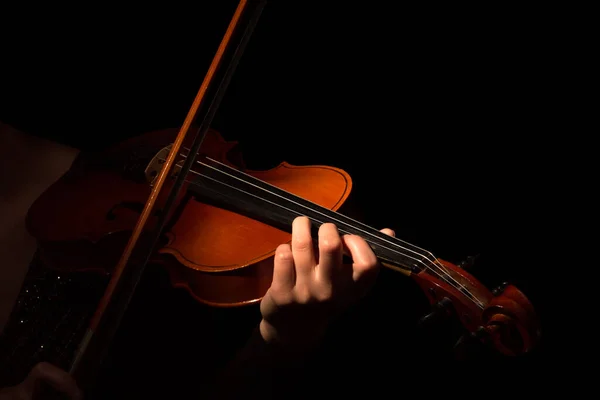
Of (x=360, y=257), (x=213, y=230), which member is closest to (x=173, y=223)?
(x=213, y=230)

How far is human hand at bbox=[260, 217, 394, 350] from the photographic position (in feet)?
2.29

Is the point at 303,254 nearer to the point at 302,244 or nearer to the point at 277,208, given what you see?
the point at 302,244

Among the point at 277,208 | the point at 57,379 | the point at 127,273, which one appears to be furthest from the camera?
the point at 277,208

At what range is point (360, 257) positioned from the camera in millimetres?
729

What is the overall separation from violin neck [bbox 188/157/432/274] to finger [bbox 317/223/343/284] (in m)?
0.10

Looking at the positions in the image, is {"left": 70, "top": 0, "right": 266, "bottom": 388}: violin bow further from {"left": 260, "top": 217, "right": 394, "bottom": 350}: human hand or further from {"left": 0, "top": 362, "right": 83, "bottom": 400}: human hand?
{"left": 260, "top": 217, "right": 394, "bottom": 350}: human hand

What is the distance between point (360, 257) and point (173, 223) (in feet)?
1.41

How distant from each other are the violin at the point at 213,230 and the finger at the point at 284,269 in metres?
0.07

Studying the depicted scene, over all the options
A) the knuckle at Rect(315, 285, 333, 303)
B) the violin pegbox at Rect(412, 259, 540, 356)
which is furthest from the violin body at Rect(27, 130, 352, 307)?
the violin pegbox at Rect(412, 259, 540, 356)

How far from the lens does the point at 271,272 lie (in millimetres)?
808

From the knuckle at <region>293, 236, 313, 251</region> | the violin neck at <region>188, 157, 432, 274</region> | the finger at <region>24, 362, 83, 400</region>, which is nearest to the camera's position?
the finger at <region>24, 362, 83, 400</region>

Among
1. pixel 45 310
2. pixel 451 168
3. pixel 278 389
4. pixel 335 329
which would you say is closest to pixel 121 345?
pixel 45 310

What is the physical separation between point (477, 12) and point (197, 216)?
2.88ft

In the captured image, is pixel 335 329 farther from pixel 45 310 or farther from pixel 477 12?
pixel 477 12
